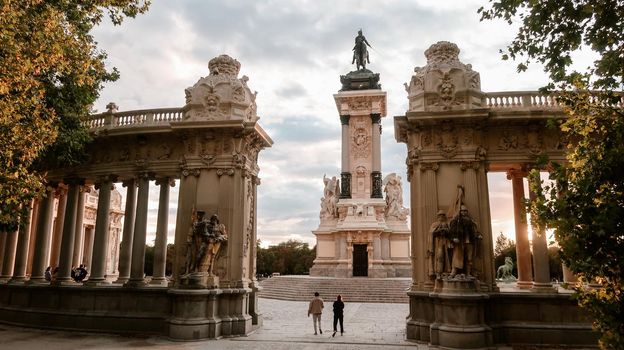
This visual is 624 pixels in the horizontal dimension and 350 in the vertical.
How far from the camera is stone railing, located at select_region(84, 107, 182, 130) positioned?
1825 cm

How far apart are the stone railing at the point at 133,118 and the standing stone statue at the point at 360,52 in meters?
29.0

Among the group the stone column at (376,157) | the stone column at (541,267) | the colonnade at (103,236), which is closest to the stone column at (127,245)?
the colonnade at (103,236)

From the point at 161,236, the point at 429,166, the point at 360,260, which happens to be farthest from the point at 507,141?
the point at 360,260

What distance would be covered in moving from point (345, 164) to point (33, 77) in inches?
1134

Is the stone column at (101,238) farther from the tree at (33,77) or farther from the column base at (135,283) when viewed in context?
the tree at (33,77)

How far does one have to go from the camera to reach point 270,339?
14.8 meters

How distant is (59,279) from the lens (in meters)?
18.4

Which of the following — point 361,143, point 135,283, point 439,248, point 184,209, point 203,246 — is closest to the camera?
point 439,248

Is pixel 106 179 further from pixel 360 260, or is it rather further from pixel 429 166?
pixel 360 260

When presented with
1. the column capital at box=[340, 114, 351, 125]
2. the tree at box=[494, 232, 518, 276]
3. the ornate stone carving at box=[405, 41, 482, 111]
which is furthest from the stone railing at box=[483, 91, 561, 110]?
the tree at box=[494, 232, 518, 276]

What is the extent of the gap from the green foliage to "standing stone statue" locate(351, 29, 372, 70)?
106 ft

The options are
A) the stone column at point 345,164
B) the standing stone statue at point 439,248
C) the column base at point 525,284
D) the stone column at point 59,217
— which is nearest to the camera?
the standing stone statue at point 439,248

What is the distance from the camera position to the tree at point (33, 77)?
11344 mm

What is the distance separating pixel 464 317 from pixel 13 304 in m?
18.6
